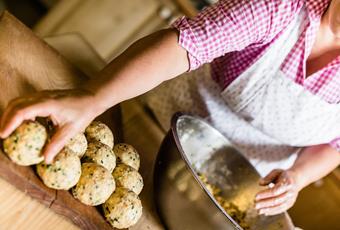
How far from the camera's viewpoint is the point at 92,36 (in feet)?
6.95

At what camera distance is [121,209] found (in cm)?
93

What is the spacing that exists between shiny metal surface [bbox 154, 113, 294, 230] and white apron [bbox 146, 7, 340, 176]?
110 millimetres

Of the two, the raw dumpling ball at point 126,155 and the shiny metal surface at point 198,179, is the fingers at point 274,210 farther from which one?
the raw dumpling ball at point 126,155

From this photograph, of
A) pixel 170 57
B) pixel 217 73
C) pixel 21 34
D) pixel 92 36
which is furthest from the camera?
pixel 92 36

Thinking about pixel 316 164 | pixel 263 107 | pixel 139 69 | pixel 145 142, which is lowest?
pixel 316 164

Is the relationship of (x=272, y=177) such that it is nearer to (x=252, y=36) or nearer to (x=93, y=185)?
(x=252, y=36)

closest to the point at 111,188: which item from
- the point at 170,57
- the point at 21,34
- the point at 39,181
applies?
the point at 39,181

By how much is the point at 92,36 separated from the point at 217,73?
947 mm

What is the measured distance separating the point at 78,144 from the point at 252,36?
0.43 m

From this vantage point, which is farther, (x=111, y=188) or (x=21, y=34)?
(x=21, y=34)

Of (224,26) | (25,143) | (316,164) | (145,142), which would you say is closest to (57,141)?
(25,143)

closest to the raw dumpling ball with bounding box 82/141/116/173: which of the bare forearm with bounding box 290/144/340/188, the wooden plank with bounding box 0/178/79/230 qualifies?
the wooden plank with bounding box 0/178/79/230

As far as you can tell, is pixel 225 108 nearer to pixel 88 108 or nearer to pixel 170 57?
pixel 170 57

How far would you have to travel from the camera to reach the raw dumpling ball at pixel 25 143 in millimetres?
748
